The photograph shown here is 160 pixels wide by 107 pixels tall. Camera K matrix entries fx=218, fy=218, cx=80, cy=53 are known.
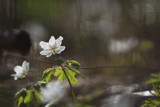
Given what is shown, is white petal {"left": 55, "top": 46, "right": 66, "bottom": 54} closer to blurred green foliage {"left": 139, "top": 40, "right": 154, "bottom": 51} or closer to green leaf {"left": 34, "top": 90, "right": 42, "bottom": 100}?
green leaf {"left": 34, "top": 90, "right": 42, "bottom": 100}

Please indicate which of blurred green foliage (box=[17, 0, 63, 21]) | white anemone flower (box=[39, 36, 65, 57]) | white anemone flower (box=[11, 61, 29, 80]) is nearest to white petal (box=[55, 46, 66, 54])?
white anemone flower (box=[39, 36, 65, 57])

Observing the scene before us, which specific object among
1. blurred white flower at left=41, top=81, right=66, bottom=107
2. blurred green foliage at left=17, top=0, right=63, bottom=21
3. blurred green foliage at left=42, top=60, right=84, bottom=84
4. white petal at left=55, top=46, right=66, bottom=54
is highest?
blurred green foliage at left=17, top=0, right=63, bottom=21

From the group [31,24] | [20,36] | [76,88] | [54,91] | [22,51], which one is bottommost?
[76,88]

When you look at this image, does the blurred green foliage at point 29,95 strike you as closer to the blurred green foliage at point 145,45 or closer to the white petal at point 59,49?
the white petal at point 59,49

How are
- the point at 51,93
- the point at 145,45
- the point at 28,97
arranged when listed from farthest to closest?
the point at 145,45
the point at 51,93
the point at 28,97

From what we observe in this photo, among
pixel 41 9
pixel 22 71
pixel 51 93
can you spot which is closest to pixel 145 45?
pixel 41 9

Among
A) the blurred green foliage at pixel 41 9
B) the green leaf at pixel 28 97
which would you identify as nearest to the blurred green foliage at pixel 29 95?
the green leaf at pixel 28 97

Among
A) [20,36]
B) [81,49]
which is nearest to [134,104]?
[20,36]

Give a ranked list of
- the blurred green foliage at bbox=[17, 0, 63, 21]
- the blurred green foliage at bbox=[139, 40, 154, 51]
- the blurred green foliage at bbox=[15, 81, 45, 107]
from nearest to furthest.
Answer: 1. the blurred green foliage at bbox=[15, 81, 45, 107]
2. the blurred green foliage at bbox=[17, 0, 63, 21]
3. the blurred green foliage at bbox=[139, 40, 154, 51]

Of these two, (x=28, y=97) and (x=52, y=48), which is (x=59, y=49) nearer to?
(x=52, y=48)

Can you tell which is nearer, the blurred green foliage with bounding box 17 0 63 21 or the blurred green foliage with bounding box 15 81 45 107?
the blurred green foliage with bounding box 15 81 45 107

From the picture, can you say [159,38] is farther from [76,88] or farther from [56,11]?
[76,88]
